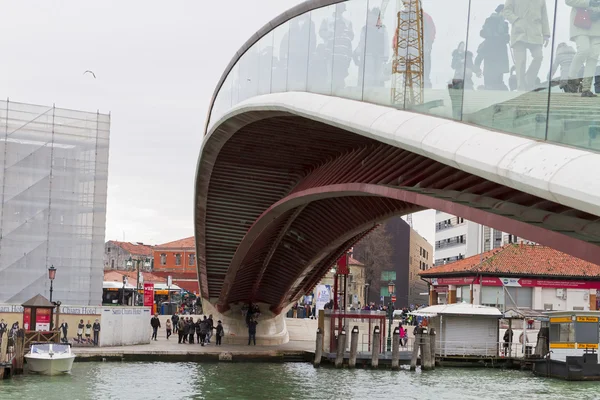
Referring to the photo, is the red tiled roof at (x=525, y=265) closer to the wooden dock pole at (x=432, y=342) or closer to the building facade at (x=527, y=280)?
the building facade at (x=527, y=280)

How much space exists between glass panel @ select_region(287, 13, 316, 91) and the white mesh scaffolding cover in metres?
15.1

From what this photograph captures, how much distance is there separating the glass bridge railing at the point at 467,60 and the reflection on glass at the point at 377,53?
19 mm

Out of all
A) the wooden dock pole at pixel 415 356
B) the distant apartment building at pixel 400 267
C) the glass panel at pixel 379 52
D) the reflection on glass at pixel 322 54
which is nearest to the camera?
the glass panel at pixel 379 52

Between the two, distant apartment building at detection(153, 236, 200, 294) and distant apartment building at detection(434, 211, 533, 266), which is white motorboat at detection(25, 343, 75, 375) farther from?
distant apartment building at detection(153, 236, 200, 294)

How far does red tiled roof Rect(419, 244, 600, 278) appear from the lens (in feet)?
141

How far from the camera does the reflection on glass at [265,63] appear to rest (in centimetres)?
2247

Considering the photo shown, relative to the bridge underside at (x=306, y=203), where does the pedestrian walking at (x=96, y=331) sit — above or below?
below

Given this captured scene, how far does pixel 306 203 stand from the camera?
79.2 ft

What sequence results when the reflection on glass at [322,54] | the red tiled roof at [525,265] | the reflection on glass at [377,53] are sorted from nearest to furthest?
the reflection on glass at [377,53]
the reflection on glass at [322,54]
the red tiled roof at [525,265]

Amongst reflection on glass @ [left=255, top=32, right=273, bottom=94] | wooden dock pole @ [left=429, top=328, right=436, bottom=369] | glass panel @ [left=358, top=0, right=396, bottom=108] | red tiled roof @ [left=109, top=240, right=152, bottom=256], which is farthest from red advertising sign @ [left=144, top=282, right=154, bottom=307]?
red tiled roof @ [left=109, top=240, right=152, bottom=256]

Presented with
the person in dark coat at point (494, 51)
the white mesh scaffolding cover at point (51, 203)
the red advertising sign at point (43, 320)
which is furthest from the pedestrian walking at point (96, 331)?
the person in dark coat at point (494, 51)

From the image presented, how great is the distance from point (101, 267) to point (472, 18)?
24381 millimetres

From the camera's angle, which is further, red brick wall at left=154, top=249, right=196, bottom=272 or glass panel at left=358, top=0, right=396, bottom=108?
red brick wall at left=154, top=249, right=196, bottom=272

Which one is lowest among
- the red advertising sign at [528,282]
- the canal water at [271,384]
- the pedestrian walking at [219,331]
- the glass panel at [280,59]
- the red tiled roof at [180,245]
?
the canal water at [271,384]
